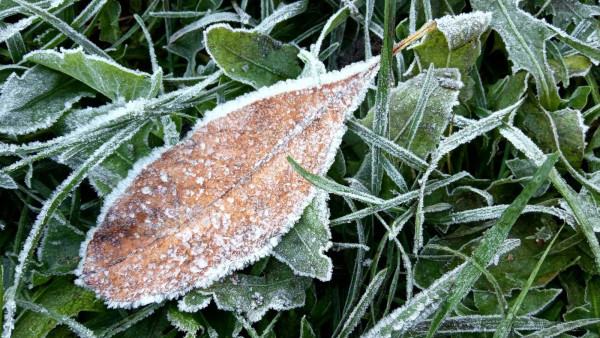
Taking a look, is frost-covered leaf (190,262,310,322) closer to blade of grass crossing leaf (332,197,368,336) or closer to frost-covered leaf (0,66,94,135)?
blade of grass crossing leaf (332,197,368,336)

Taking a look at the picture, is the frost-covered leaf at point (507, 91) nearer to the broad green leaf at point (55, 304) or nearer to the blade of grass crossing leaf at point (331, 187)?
the blade of grass crossing leaf at point (331, 187)

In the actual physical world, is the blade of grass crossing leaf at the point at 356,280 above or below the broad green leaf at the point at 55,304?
above

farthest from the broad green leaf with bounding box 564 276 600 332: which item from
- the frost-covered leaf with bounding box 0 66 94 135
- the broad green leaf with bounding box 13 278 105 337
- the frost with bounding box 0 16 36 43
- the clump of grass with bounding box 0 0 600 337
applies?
the frost with bounding box 0 16 36 43

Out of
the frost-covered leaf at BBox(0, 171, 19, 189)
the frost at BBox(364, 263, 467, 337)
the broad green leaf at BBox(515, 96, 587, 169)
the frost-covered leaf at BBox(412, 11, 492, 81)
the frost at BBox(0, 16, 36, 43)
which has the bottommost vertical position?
the frost at BBox(364, 263, 467, 337)

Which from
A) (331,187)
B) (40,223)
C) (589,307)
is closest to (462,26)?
(331,187)

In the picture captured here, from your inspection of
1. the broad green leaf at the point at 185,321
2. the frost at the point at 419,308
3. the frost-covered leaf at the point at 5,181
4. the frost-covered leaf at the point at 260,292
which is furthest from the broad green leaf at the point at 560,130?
the frost-covered leaf at the point at 5,181

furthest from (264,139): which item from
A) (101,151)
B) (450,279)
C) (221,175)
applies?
(450,279)
